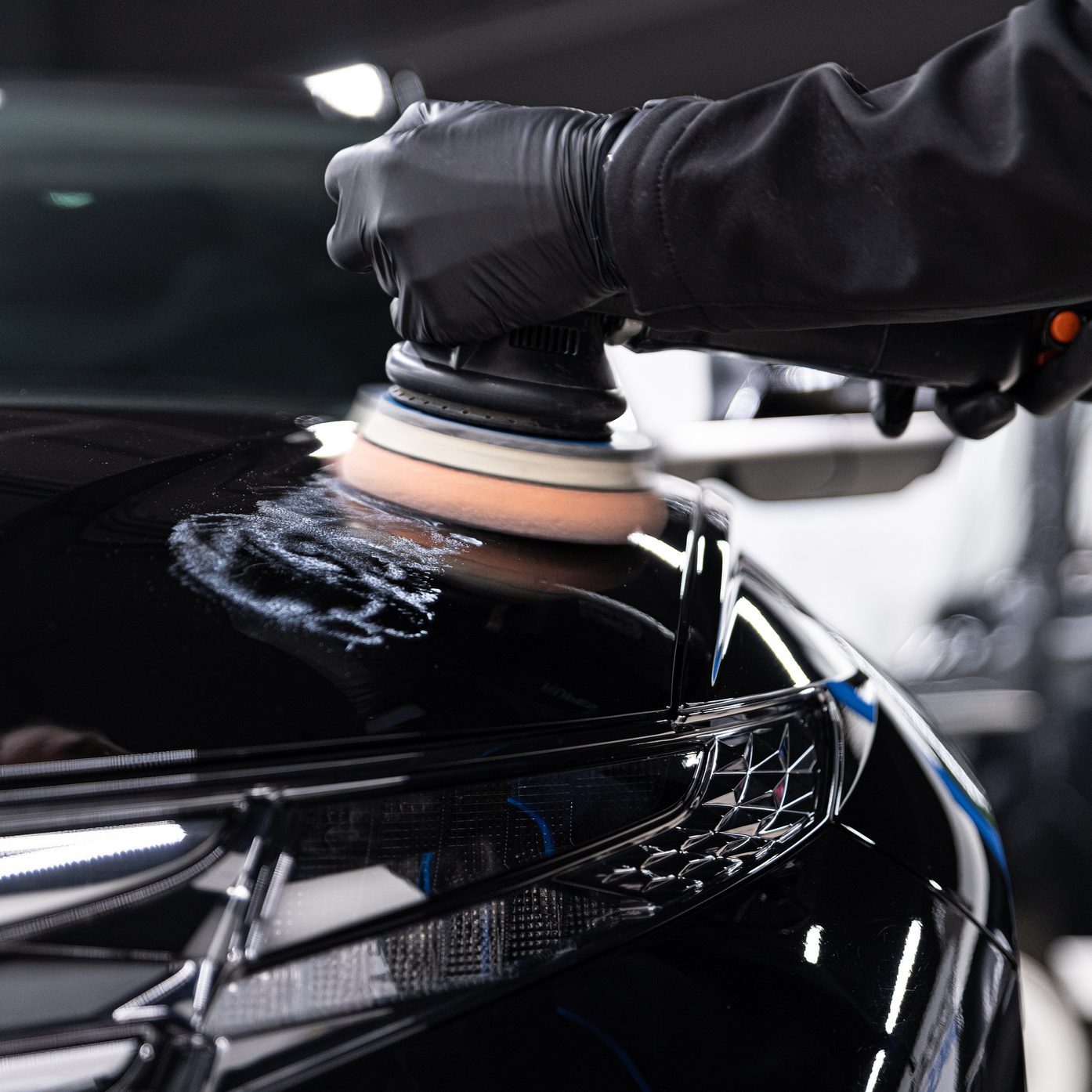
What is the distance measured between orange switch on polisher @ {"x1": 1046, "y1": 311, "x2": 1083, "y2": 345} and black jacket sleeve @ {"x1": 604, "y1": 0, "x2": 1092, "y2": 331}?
1.18 feet

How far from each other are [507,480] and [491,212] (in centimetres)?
22

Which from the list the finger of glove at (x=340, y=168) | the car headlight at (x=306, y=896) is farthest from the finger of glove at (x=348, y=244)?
the car headlight at (x=306, y=896)

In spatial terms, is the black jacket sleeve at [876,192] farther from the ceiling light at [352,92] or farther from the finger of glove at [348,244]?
the ceiling light at [352,92]

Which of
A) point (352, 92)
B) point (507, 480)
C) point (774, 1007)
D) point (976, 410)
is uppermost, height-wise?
point (352, 92)

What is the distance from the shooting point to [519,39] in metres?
5.63

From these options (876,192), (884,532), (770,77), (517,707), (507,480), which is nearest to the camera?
(517,707)

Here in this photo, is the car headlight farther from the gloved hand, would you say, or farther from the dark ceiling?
the dark ceiling

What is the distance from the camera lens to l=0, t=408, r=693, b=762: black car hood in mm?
583

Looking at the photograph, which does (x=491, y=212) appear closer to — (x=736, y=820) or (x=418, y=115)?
(x=418, y=115)

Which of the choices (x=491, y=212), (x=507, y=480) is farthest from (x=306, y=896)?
(x=491, y=212)

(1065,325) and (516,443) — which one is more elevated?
(1065,325)

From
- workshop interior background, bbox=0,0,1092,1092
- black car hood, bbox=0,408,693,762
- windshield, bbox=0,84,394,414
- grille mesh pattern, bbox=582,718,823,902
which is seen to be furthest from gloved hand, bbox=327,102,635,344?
workshop interior background, bbox=0,0,1092,1092

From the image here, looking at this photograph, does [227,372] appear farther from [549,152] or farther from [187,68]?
[187,68]

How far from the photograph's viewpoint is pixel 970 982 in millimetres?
747
